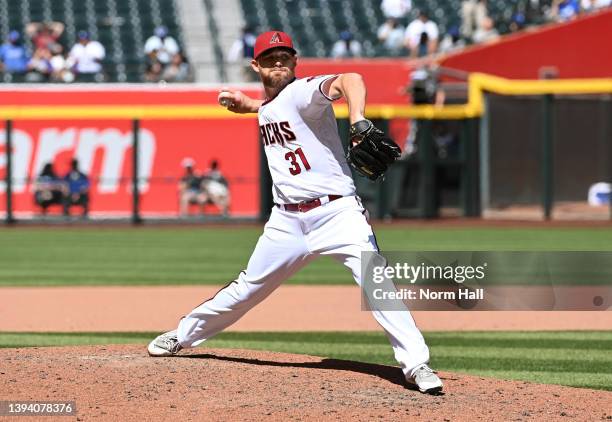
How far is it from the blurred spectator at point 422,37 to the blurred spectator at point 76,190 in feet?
21.3

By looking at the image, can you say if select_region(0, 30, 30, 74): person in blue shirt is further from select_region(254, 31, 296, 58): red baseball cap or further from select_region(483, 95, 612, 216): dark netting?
select_region(254, 31, 296, 58): red baseball cap

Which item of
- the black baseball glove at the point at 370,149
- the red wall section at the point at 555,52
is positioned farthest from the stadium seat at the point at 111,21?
the black baseball glove at the point at 370,149

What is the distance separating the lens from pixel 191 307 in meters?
9.55

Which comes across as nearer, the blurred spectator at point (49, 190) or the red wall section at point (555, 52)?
the blurred spectator at point (49, 190)

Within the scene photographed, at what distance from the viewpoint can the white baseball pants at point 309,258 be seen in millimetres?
5305

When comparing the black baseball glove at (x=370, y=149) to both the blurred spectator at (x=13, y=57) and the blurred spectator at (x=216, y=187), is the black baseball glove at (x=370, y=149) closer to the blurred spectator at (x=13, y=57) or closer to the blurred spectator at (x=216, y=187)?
the blurred spectator at (x=216, y=187)

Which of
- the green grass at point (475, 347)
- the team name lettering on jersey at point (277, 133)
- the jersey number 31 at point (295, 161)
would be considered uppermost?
the team name lettering on jersey at point (277, 133)

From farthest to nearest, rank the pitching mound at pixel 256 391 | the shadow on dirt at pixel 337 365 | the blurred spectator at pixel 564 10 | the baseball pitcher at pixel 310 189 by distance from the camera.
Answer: the blurred spectator at pixel 564 10
the shadow on dirt at pixel 337 365
the baseball pitcher at pixel 310 189
the pitching mound at pixel 256 391

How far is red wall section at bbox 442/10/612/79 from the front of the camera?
2111 cm

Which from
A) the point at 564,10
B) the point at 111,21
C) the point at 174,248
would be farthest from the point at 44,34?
the point at 564,10

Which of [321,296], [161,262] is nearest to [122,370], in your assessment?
[321,296]

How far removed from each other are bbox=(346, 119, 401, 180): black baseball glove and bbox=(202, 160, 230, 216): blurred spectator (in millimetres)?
15598

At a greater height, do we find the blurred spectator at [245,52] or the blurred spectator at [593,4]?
the blurred spectator at [593,4]

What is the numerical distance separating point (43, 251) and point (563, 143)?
910 cm
